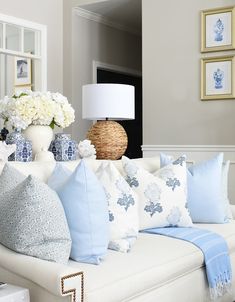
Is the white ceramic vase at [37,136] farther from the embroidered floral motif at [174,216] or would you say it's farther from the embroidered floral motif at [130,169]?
the embroidered floral motif at [174,216]

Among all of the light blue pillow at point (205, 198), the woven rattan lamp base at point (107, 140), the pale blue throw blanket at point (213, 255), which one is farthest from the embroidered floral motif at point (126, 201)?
the woven rattan lamp base at point (107, 140)

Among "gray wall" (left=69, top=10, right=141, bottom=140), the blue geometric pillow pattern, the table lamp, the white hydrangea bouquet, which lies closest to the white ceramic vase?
the white hydrangea bouquet

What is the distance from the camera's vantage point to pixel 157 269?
2182 mm

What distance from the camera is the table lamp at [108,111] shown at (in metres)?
3.25

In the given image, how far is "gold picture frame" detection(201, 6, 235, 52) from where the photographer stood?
4699mm

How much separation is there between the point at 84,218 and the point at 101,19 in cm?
463

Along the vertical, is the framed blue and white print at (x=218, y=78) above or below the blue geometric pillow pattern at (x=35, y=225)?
above

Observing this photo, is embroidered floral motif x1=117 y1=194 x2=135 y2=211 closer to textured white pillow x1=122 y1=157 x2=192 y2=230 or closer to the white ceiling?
textured white pillow x1=122 y1=157 x2=192 y2=230

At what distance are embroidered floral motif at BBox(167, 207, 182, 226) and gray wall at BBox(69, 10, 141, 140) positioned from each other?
3324 mm

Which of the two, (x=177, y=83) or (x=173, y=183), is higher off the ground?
(x=177, y=83)

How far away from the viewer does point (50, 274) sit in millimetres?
1757

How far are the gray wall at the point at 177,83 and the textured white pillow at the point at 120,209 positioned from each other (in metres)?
2.39

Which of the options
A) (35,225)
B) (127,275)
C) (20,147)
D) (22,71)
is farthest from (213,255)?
(22,71)

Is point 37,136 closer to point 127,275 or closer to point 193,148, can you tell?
point 127,275
